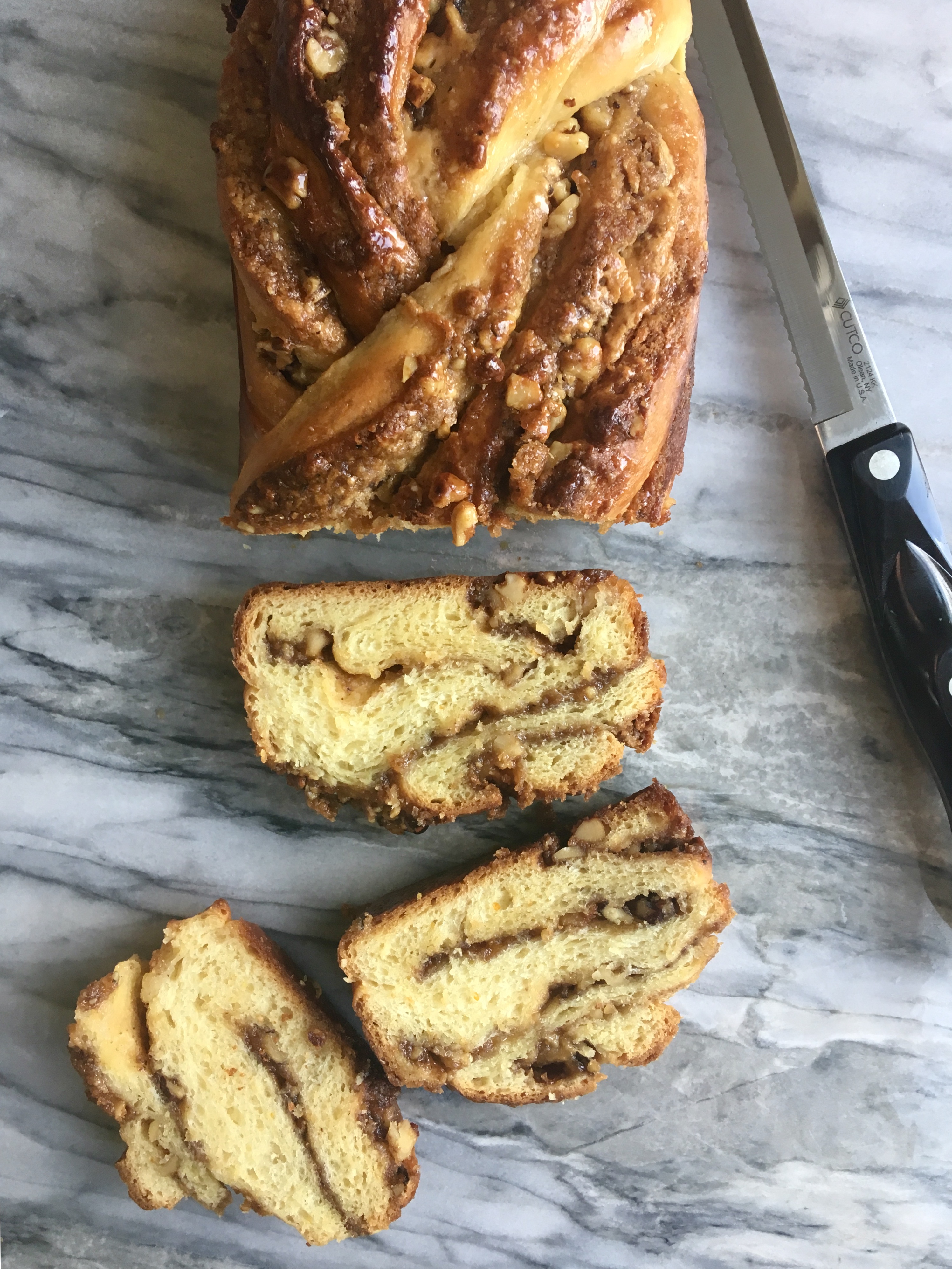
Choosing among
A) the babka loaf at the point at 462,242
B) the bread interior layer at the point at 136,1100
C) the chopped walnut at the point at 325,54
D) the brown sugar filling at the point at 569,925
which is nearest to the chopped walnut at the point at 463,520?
the babka loaf at the point at 462,242

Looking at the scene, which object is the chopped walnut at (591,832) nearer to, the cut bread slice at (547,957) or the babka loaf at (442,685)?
the cut bread slice at (547,957)

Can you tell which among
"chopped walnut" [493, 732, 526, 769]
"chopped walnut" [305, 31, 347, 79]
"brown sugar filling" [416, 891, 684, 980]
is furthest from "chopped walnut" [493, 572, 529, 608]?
"chopped walnut" [305, 31, 347, 79]

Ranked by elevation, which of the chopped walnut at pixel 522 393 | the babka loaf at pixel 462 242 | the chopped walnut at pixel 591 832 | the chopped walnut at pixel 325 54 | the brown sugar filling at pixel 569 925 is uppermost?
the chopped walnut at pixel 325 54

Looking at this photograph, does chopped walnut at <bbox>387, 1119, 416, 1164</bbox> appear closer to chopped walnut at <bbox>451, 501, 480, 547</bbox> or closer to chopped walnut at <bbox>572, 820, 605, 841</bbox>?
chopped walnut at <bbox>572, 820, 605, 841</bbox>

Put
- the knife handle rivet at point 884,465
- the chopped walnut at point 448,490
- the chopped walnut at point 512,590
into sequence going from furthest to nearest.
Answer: the knife handle rivet at point 884,465, the chopped walnut at point 512,590, the chopped walnut at point 448,490

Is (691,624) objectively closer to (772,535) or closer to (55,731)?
(772,535)

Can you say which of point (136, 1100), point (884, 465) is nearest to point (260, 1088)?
point (136, 1100)
